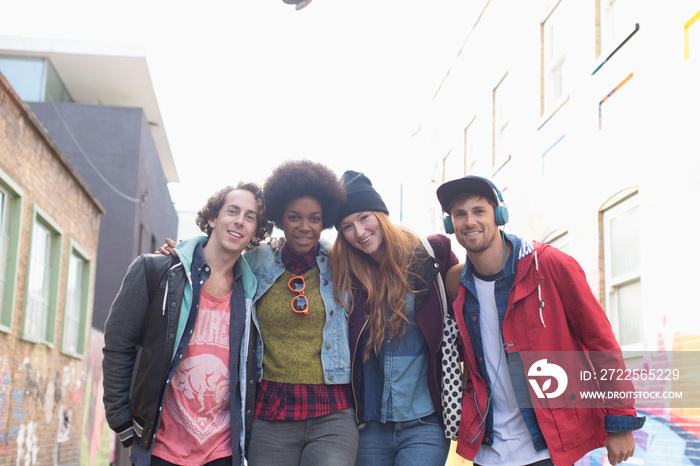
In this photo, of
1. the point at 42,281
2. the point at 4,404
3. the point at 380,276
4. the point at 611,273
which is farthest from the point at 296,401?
the point at 42,281

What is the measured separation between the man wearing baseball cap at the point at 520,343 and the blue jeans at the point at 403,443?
0.14 metres

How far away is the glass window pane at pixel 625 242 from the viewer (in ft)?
24.3

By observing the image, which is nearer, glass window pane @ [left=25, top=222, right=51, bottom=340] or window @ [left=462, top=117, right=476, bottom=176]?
glass window pane @ [left=25, top=222, right=51, bottom=340]

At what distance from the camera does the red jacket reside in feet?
11.4

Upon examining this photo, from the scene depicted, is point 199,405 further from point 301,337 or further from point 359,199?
point 359,199

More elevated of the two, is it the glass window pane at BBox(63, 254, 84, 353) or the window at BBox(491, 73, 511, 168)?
the window at BBox(491, 73, 511, 168)

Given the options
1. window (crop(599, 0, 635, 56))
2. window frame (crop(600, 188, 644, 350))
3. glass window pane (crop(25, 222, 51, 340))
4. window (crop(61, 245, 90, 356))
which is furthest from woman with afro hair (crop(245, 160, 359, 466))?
window (crop(61, 245, 90, 356))

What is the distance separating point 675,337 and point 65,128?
19.0m

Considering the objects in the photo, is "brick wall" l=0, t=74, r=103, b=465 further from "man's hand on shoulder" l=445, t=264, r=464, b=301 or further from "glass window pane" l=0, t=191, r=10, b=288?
"man's hand on shoulder" l=445, t=264, r=464, b=301

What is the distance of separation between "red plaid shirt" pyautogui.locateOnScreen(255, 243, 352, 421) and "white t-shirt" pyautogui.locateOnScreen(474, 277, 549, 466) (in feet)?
2.67

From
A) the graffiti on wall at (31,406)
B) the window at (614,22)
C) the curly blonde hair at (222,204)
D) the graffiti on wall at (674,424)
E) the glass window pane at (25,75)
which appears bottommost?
the graffiti on wall at (31,406)

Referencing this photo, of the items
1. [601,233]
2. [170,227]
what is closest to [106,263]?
[170,227]

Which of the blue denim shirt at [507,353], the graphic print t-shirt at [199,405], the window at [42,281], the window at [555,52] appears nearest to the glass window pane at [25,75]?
the window at [42,281]

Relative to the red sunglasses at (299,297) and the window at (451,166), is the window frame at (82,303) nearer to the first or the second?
the window at (451,166)
